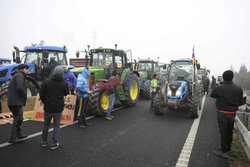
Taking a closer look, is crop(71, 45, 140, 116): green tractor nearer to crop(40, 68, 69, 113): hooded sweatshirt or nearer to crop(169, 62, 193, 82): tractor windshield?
crop(169, 62, 193, 82): tractor windshield

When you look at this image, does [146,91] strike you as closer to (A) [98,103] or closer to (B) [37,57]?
(A) [98,103]

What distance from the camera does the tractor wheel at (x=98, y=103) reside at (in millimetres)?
6430

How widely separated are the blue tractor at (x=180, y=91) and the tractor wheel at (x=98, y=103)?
2.01 meters

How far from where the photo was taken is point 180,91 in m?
7.05

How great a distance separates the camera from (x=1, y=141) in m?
4.36

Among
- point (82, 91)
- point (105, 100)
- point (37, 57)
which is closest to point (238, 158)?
point (82, 91)

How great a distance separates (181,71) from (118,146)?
17.6 ft

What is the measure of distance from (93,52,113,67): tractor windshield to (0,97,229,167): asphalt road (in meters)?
2.79

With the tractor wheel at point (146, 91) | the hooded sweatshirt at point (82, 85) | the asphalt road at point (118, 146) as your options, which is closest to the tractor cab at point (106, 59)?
the hooded sweatshirt at point (82, 85)

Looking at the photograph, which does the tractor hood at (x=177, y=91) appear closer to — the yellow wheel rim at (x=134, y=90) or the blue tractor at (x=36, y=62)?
the yellow wheel rim at (x=134, y=90)

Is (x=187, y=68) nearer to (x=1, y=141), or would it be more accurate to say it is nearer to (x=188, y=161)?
(x=188, y=161)

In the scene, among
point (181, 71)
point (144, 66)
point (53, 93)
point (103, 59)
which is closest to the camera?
point (53, 93)

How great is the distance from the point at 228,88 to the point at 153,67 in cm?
1055

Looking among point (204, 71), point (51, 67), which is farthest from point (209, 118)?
point (204, 71)
